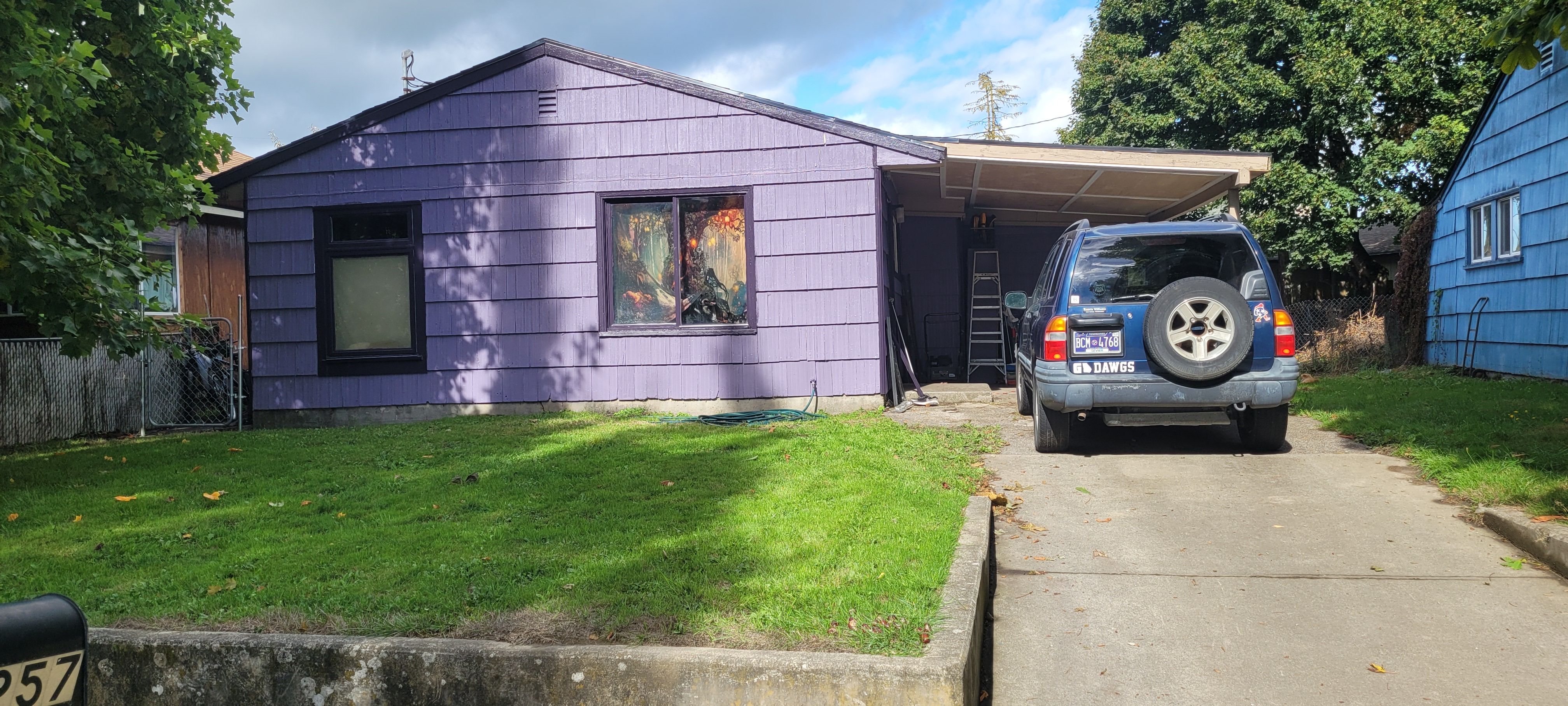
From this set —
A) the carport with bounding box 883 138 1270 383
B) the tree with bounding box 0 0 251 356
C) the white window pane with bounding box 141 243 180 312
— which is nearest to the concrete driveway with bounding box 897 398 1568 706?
the carport with bounding box 883 138 1270 383

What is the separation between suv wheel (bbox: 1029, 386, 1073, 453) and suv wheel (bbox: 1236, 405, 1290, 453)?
4.10ft

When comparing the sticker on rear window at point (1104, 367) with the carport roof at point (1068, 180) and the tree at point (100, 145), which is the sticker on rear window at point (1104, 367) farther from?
the tree at point (100, 145)

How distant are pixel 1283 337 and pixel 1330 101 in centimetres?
1453

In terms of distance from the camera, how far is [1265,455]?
7.18 meters

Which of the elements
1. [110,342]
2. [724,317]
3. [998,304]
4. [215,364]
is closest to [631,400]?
[724,317]

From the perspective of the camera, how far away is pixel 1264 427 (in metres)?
7.11

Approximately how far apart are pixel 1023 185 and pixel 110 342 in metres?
10.4

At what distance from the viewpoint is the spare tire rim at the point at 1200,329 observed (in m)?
6.54

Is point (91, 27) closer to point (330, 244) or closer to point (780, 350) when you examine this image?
point (330, 244)

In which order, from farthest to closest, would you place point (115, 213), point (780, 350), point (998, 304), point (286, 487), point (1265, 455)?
point (998, 304)
point (780, 350)
point (115, 213)
point (1265, 455)
point (286, 487)

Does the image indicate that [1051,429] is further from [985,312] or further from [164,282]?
[164,282]

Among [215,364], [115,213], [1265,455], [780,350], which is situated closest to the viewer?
[1265,455]

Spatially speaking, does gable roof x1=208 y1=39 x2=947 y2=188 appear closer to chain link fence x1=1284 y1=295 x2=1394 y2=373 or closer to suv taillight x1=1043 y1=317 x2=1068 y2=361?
suv taillight x1=1043 y1=317 x2=1068 y2=361

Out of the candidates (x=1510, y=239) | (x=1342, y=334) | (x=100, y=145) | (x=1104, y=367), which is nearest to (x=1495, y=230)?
(x=1510, y=239)
